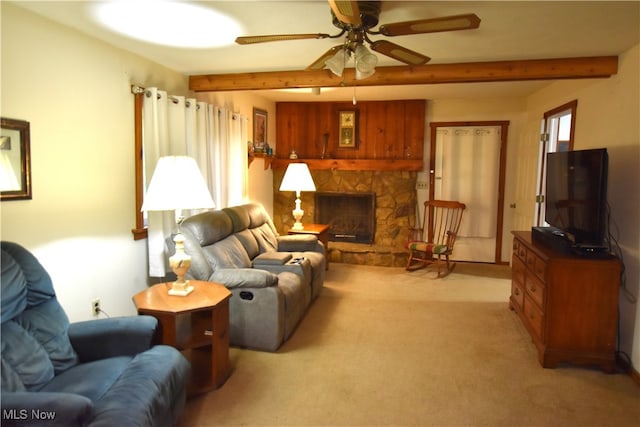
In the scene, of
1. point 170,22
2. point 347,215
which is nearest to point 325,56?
point 170,22

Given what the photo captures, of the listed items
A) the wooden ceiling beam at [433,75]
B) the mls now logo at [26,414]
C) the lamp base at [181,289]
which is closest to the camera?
the mls now logo at [26,414]

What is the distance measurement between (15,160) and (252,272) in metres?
1.60

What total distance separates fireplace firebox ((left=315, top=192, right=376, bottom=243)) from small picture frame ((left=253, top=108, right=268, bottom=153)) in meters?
1.18

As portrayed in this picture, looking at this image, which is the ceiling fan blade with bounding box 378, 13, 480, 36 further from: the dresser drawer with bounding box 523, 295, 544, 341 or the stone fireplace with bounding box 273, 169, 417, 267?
the stone fireplace with bounding box 273, 169, 417, 267

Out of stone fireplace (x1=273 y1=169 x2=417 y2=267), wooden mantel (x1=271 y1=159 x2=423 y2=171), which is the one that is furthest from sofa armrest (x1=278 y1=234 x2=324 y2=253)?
wooden mantel (x1=271 y1=159 x2=423 y2=171)

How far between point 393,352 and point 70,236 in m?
2.42

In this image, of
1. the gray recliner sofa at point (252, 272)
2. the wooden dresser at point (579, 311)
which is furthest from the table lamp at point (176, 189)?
the wooden dresser at point (579, 311)

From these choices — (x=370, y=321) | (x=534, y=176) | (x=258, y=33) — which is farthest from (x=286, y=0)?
(x=534, y=176)

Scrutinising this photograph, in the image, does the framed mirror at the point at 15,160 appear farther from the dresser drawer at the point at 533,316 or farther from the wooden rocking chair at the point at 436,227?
the wooden rocking chair at the point at 436,227

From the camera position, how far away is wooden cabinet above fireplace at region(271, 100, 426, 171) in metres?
5.79

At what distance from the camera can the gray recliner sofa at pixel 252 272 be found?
9.77ft

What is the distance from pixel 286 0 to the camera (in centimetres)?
217

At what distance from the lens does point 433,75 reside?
11.4ft

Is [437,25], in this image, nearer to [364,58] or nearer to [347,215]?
[364,58]
